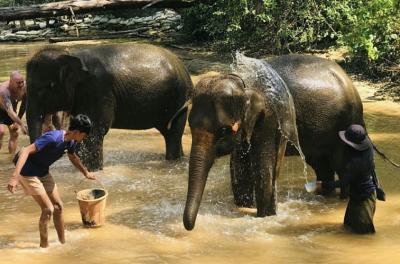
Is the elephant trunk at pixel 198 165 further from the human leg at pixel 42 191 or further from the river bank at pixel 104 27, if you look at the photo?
the river bank at pixel 104 27

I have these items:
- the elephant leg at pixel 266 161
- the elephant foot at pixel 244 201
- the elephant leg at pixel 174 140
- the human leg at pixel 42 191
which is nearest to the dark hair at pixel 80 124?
the human leg at pixel 42 191

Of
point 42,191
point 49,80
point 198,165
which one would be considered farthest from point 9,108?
point 198,165

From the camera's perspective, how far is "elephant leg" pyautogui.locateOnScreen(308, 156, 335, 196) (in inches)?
282

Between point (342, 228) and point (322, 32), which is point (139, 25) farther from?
point (342, 228)

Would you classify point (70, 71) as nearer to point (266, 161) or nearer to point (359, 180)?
point (266, 161)

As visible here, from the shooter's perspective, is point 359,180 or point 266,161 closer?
point 359,180

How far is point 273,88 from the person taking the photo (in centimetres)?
596

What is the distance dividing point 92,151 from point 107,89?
90 cm

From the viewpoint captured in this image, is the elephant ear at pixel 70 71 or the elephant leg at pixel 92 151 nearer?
the elephant ear at pixel 70 71

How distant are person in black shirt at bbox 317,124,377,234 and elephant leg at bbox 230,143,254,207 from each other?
946 millimetres

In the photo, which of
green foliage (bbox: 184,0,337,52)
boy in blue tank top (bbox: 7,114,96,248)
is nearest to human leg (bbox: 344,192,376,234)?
boy in blue tank top (bbox: 7,114,96,248)

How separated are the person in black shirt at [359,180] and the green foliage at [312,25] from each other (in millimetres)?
5816

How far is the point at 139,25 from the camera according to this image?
3017 centimetres

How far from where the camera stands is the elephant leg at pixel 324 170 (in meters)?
7.16
